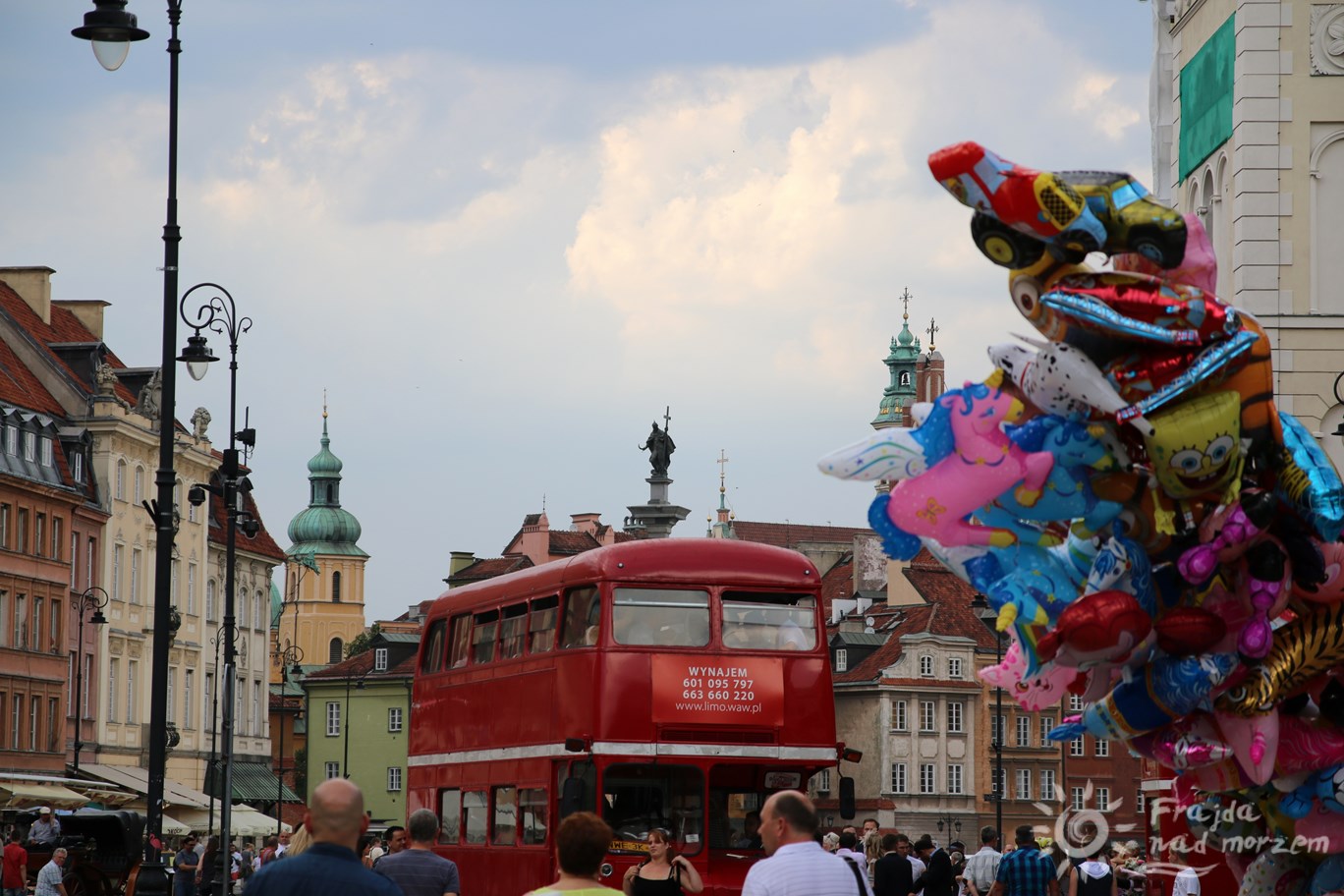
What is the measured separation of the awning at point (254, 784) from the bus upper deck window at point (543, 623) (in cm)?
6575

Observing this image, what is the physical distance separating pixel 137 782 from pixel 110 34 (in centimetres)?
5625

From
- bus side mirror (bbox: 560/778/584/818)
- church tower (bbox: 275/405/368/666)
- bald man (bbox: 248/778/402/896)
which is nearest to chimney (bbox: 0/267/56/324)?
bus side mirror (bbox: 560/778/584/818)

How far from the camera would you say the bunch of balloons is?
14.0 meters

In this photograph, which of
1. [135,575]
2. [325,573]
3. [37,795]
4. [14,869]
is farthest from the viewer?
[325,573]

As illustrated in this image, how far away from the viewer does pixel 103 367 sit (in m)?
78.8

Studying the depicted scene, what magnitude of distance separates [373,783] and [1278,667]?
113 metres

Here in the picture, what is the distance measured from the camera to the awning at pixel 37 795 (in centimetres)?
5878

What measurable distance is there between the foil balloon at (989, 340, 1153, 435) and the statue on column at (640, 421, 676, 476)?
60.7 meters

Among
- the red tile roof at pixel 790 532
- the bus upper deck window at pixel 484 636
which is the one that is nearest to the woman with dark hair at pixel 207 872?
the bus upper deck window at pixel 484 636

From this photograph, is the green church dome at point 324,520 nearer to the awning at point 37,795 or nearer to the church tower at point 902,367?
the church tower at point 902,367

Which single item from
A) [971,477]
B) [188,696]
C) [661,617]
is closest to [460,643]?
[661,617]

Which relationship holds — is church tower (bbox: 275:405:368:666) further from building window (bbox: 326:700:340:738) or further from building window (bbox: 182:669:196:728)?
building window (bbox: 182:669:196:728)

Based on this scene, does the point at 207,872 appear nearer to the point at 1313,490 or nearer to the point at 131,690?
the point at 1313,490

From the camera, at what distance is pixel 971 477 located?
46.9 ft
